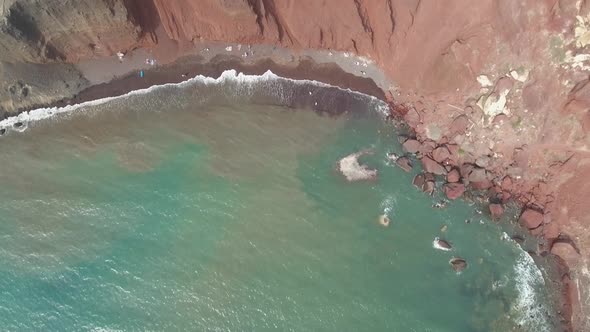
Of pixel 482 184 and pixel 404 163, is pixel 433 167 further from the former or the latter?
pixel 482 184

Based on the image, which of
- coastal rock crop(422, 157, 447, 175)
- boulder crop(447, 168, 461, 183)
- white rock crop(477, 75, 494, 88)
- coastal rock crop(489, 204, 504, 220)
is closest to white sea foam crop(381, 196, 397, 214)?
coastal rock crop(422, 157, 447, 175)

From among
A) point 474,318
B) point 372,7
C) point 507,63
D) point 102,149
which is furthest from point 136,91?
point 474,318

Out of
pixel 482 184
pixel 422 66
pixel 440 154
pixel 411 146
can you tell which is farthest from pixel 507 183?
pixel 422 66

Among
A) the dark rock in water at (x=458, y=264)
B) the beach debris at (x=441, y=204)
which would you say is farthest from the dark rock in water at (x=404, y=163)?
the dark rock in water at (x=458, y=264)

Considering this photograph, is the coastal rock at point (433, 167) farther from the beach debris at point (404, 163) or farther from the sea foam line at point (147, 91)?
the sea foam line at point (147, 91)

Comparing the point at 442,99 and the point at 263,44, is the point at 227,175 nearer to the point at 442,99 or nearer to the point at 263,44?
the point at 263,44

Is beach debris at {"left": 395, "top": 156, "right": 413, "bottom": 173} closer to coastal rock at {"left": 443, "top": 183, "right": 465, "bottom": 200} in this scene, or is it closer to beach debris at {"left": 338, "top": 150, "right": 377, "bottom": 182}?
beach debris at {"left": 338, "top": 150, "right": 377, "bottom": 182}
